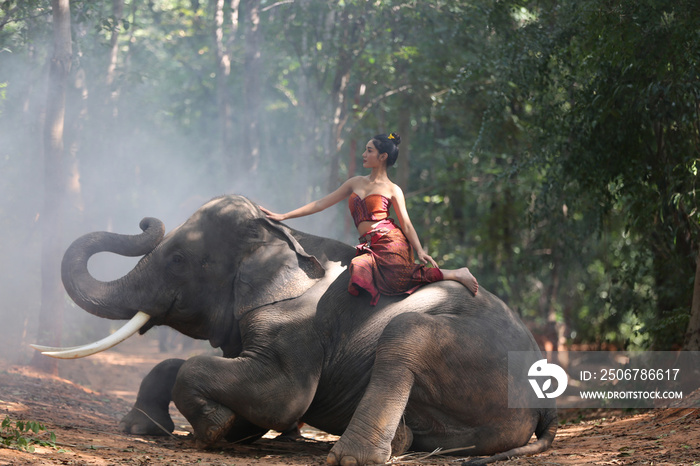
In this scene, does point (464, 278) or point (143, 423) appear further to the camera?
point (143, 423)

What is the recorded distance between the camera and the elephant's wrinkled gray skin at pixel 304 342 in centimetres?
483

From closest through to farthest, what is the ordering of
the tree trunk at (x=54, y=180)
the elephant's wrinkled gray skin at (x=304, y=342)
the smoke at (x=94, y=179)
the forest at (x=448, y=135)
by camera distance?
the elephant's wrinkled gray skin at (x=304, y=342) → the forest at (x=448, y=135) → the tree trunk at (x=54, y=180) → the smoke at (x=94, y=179)

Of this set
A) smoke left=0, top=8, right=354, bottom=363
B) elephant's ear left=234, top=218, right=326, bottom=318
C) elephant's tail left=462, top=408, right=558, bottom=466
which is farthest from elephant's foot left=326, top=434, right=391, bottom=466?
smoke left=0, top=8, right=354, bottom=363

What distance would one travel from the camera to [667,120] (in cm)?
786

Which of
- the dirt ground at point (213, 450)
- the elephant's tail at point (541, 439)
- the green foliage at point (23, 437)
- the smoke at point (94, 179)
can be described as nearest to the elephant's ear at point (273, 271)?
the dirt ground at point (213, 450)

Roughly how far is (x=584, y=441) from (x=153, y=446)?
3.28 metres

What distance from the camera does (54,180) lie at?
9.30m

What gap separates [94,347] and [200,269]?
98cm

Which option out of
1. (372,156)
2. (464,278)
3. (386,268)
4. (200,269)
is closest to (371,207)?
(372,156)

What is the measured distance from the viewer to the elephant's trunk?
5469 millimetres

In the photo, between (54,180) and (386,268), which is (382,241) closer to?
(386,268)

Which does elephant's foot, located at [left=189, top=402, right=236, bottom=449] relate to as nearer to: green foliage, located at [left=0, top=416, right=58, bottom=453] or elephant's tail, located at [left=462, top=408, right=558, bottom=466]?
green foliage, located at [left=0, top=416, right=58, bottom=453]

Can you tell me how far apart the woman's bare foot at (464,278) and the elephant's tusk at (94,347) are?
2.35 metres

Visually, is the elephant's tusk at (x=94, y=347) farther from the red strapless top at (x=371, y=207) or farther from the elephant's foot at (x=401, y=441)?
the elephant's foot at (x=401, y=441)
